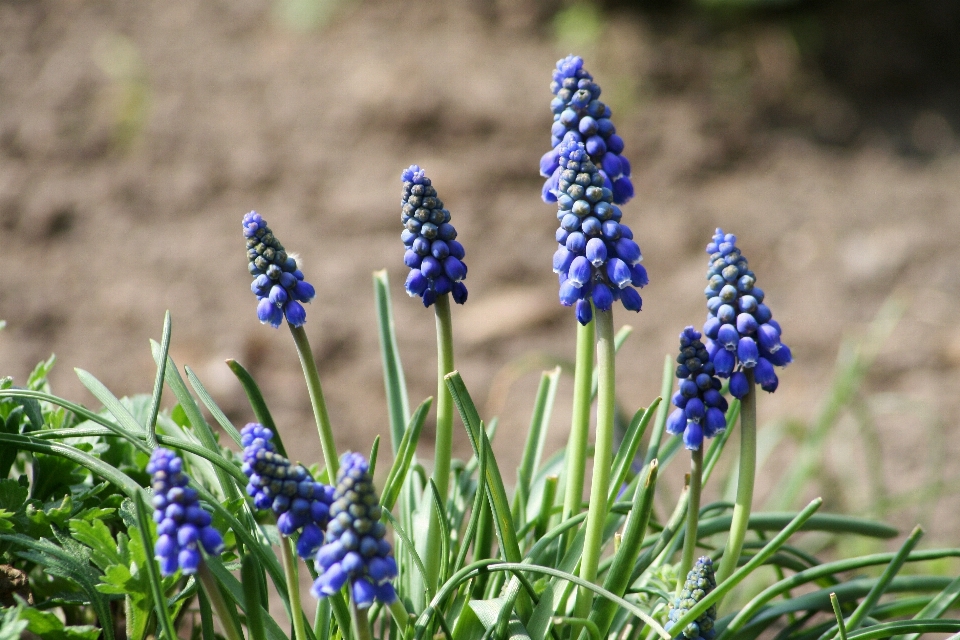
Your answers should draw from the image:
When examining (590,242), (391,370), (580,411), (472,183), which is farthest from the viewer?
(472,183)

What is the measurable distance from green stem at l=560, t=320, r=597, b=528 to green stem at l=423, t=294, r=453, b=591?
10.8 inches

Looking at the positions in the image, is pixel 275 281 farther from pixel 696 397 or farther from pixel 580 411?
pixel 696 397

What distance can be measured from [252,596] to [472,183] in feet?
18.0

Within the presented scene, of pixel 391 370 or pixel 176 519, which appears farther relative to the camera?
pixel 391 370

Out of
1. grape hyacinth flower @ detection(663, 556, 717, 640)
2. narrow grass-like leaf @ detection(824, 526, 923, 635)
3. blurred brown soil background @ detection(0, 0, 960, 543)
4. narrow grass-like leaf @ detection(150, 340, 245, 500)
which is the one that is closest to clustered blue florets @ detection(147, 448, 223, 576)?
narrow grass-like leaf @ detection(150, 340, 245, 500)

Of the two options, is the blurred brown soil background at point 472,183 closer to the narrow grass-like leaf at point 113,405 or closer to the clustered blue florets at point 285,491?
the narrow grass-like leaf at point 113,405

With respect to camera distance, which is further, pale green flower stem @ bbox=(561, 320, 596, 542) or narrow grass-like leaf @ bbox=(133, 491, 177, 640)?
pale green flower stem @ bbox=(561, 320, 596, 542)

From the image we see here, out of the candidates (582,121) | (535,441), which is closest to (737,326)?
(582,121)

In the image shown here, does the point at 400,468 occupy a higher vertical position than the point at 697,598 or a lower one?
higher

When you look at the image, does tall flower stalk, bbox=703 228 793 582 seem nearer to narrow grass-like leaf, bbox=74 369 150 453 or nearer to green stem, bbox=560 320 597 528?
green stem, bbox=560 320 597 528

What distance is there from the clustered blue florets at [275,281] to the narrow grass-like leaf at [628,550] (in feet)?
2.50

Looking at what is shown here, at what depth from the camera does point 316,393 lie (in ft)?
6.31

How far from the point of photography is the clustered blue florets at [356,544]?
54.4 inches

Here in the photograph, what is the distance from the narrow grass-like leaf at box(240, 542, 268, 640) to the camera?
1519 mm
